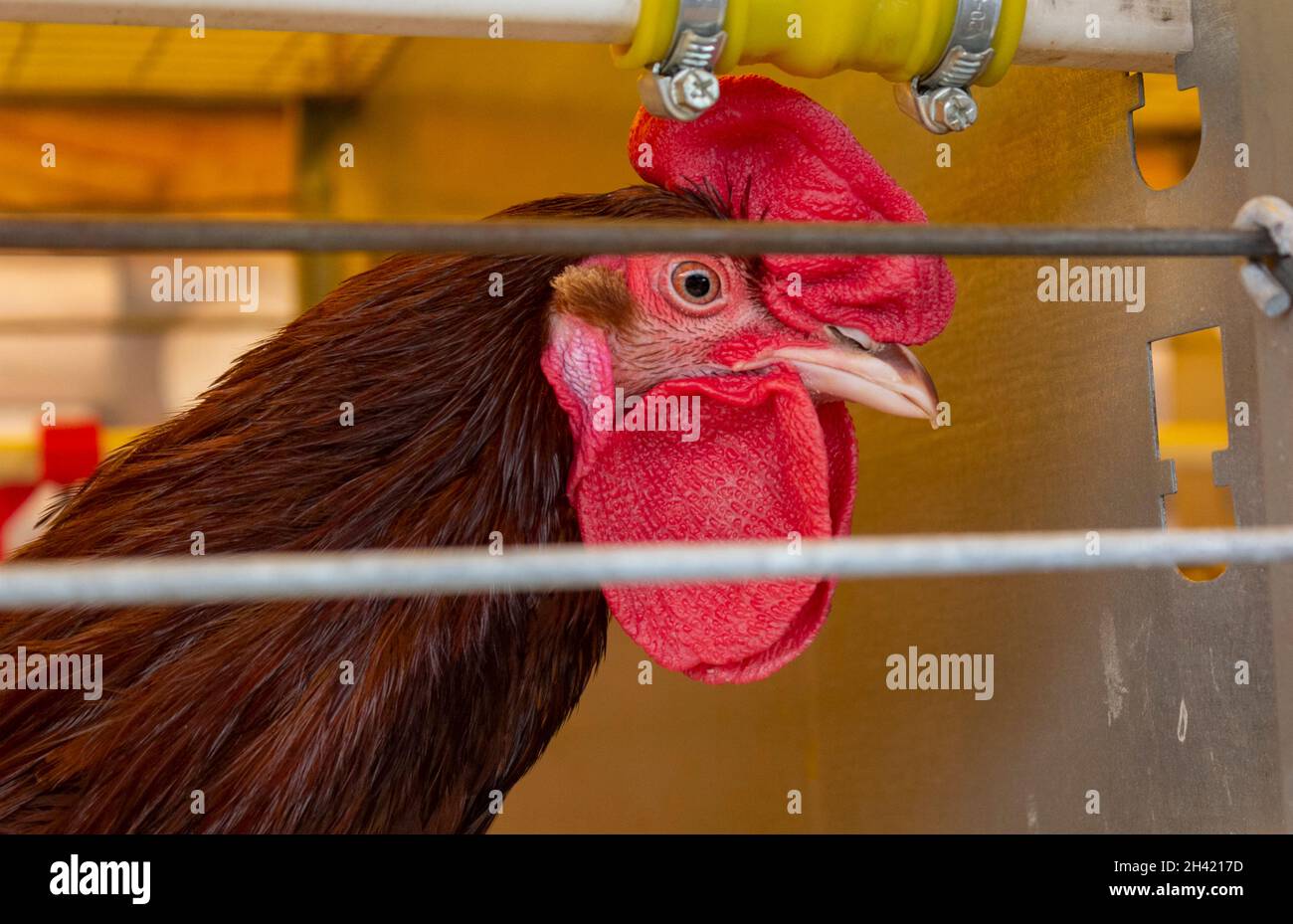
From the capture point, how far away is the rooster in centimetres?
110

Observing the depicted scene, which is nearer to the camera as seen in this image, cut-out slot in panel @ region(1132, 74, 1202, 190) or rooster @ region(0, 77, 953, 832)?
rooster @ region(0, 77, 953, 832)

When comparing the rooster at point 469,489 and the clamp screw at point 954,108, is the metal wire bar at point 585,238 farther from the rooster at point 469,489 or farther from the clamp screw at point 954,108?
the rooster at point 469,489

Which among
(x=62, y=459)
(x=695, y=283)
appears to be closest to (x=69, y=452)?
(x=62, y=459)

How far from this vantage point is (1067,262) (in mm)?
1284

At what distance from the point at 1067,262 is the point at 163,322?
226cm

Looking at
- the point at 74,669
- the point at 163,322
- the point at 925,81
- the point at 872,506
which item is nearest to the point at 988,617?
the point at 872,506

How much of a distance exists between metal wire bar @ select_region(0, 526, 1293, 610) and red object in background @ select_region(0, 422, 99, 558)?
2.10m

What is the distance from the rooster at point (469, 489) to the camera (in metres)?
1.10

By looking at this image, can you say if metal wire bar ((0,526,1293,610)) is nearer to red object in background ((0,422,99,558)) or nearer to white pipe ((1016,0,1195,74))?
white pipe ((1016,0,1195,74))

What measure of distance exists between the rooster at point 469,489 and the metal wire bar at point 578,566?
1.80 ft

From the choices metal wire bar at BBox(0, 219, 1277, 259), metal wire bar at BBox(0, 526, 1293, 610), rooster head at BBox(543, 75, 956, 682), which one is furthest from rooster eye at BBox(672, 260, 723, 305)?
metal wire bar at BBox(0, 526, 1293, 610)

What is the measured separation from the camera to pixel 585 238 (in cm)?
76

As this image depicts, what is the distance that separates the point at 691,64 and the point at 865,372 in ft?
1.21

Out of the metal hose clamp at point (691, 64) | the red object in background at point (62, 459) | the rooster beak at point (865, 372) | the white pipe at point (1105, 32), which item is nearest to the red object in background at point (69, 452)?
the red object in background at point (62, 459)
